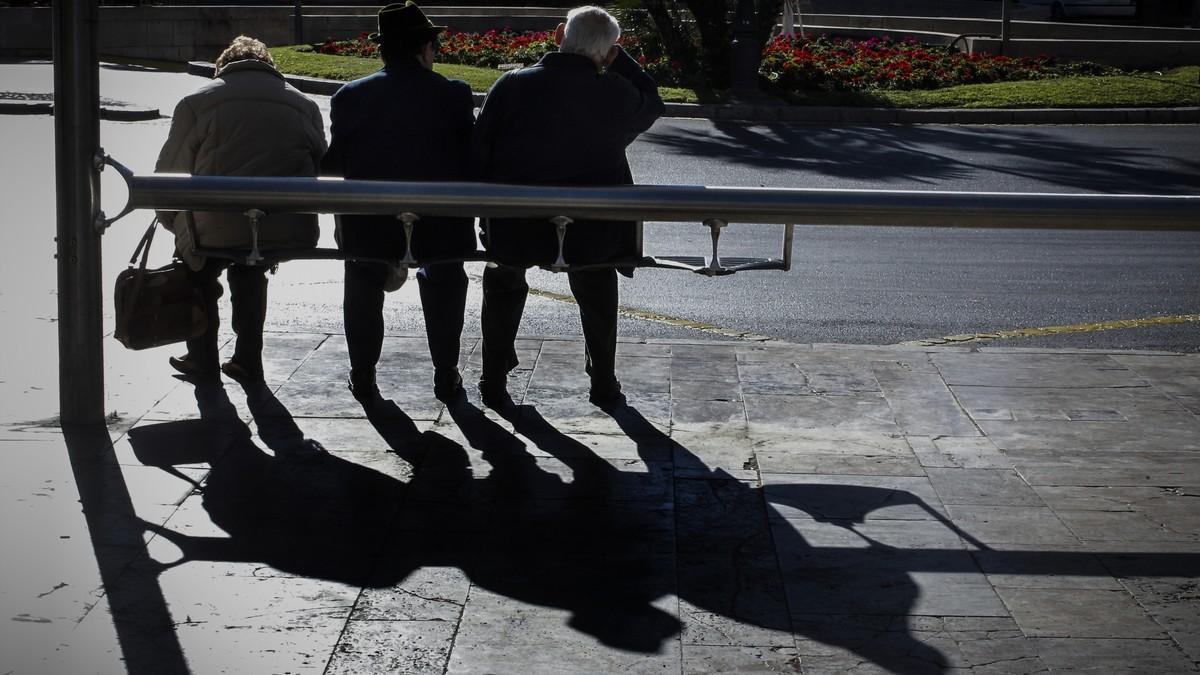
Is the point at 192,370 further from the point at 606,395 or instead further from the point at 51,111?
the point at 51,111

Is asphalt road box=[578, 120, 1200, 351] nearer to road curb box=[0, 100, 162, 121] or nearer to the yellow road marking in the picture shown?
the yellow road marking

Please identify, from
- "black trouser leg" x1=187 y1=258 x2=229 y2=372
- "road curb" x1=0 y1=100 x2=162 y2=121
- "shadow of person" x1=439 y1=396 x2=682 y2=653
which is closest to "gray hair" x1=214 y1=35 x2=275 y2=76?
"black trouser leg" x1=187 y1=258 x2=229 y2=372

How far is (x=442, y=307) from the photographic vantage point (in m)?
6.49

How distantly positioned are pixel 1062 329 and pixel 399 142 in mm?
4451

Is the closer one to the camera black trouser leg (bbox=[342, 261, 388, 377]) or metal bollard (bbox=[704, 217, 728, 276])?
metal bollard (bbox=[704, 217, 728, 276])

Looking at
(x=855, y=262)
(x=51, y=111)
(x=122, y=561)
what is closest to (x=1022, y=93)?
(x=855, y=262)

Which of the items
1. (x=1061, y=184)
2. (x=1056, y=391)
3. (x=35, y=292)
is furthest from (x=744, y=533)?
(x=1061, y=184)

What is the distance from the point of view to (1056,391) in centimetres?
686

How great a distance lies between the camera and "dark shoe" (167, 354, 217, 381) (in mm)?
6582

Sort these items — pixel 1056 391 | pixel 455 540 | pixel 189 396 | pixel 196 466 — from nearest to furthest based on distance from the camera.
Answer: pixel 455 540 → pixel 196 466 → pixel 189 396 → pixel 1056 391

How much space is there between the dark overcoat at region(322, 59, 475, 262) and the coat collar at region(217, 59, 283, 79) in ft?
1.69

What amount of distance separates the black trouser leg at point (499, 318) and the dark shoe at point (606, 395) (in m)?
0.40

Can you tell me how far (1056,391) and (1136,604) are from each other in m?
2.57

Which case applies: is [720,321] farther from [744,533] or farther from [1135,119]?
[1135,119]
